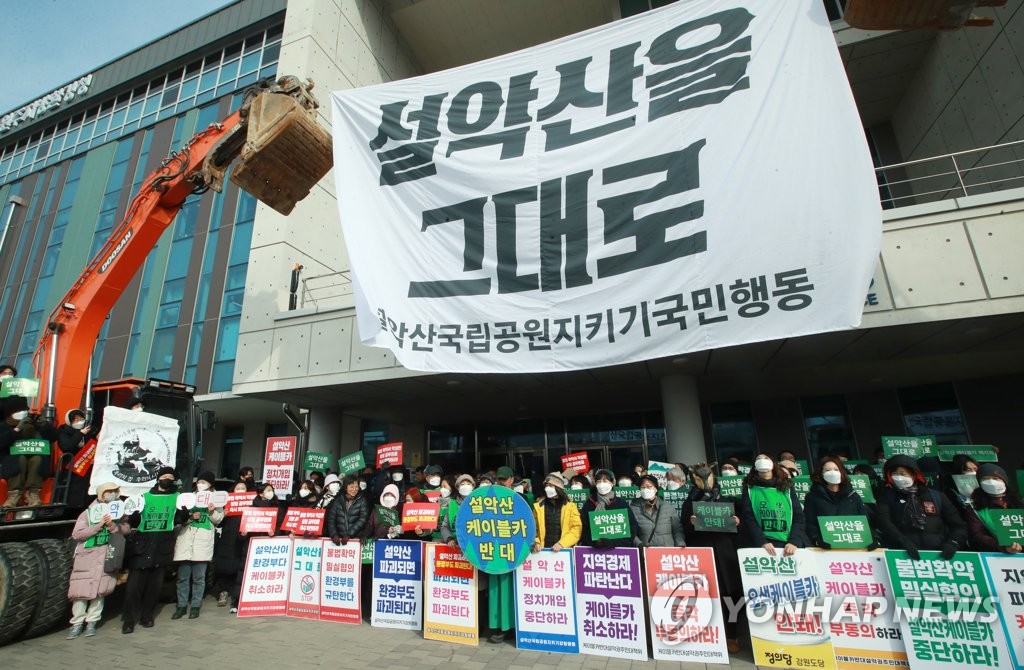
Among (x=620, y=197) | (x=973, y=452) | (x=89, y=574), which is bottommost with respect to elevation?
(x=89, y=574)

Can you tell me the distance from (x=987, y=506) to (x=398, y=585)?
6.31m

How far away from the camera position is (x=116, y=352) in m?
19.3

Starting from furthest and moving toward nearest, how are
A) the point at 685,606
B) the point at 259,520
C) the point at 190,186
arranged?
the point at 190,186
the point at 259,520
the point at 685,606

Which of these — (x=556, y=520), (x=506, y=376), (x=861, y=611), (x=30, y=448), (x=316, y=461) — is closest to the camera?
(x=861, y=611)

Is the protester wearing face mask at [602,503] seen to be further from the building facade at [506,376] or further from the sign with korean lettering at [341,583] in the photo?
the building facade at [506,376]

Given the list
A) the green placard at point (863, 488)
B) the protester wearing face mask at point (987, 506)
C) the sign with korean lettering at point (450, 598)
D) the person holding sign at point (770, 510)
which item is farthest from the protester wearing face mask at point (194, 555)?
the green placard at point (863, 488)

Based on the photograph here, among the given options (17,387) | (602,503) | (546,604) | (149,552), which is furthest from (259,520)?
(602,503)

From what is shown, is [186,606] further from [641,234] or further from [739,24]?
[739,24]

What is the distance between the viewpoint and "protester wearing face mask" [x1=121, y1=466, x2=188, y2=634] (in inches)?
257

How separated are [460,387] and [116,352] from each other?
16211 millimetres

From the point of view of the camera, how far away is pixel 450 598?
19.2ft

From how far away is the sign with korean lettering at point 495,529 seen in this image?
5430 mm

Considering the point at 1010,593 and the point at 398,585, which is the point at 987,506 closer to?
the point at 1010,593

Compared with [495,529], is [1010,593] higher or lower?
lower
